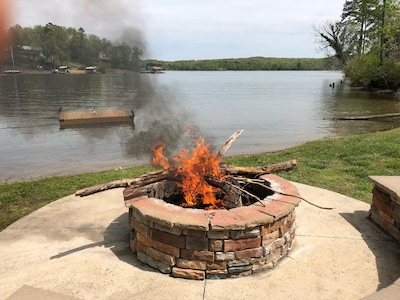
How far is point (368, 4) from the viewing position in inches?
1825

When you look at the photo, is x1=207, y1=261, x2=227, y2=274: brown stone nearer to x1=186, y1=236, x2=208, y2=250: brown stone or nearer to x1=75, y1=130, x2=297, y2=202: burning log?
x1=186, y1=236, x2=208, y2=250: brown stone

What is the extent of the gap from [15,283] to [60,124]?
20396 mm

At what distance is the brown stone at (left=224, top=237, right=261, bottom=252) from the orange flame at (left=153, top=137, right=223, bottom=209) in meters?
1.19

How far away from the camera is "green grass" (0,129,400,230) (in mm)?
7195

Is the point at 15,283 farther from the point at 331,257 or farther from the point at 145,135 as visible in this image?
the point at 145,135

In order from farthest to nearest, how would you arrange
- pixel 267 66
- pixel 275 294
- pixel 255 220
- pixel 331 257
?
pixel 267 66 < pixel 331 257 < pixel 255 220 < pixel 275 294

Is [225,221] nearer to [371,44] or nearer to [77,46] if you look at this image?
[77,46]

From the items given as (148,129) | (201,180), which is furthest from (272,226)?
(148,129)

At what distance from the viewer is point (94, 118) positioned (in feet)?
77.5

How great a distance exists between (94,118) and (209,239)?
2124cm

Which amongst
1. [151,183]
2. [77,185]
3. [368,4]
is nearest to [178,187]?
[151,183]

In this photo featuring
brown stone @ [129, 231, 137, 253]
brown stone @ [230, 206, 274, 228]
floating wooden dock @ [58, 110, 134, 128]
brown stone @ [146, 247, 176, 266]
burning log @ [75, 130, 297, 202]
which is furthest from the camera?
floating wooden dock @ [58, 110, 134, 128]

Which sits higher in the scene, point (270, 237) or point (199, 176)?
point (199, 176)

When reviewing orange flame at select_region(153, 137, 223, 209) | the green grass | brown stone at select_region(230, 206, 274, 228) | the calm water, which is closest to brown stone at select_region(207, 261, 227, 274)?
brown stone at select_region(230, 206, 274, 228)
